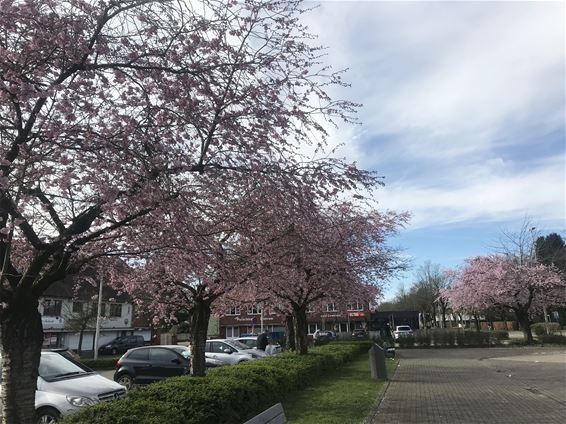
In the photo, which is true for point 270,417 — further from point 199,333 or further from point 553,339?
point 553,339

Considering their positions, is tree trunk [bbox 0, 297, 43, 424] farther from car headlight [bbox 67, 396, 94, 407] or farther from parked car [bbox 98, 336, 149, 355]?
parked car [bbox 98, 336, 149, 355]

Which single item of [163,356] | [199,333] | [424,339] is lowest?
[424,339]

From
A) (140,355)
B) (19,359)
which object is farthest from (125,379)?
(19,359)

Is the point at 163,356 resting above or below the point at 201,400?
above

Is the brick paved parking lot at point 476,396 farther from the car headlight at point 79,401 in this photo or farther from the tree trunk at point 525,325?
the tree trunk at point 525,325

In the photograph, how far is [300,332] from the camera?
1945 cm

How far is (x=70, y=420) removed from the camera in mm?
6359

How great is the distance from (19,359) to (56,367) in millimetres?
4586

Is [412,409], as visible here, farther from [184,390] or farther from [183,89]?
[183,89]

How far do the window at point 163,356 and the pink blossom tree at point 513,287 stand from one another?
2795cm

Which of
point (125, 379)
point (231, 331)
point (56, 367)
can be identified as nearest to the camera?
point (56, 367)

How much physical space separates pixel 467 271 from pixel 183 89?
39.1m

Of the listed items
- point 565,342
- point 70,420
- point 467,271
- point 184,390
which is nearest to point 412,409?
point 184,390

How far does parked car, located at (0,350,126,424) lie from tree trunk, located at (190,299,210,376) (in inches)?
73.3
